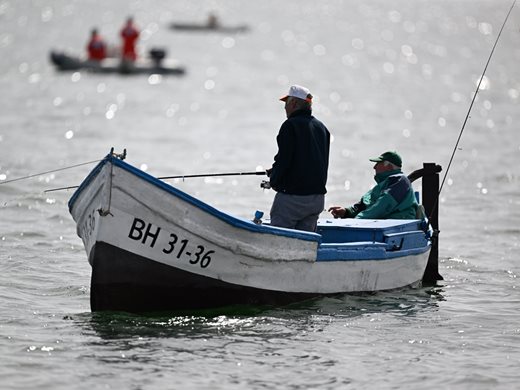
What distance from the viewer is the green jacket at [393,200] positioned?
13.8 meters

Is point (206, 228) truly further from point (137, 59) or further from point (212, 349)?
point (137, 59)

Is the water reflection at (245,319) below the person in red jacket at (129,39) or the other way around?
below

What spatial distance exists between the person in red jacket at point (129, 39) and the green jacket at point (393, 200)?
27900 millimetres

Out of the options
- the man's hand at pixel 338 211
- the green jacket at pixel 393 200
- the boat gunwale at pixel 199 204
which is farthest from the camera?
the man's hand at pixel 338 211

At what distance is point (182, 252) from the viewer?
38.0ft

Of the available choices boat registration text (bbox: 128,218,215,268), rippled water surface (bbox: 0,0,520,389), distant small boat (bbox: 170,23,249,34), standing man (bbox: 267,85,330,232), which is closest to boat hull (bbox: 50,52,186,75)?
rippled water surface (bbox: 0,0,520,389)

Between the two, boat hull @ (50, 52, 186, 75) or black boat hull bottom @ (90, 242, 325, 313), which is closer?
black boat hull bottom @ (90, 242, 325, 313)

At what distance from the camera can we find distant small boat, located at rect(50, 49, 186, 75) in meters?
43.4

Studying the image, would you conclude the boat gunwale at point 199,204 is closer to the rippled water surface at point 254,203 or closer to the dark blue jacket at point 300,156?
the dark blue jacket at point 300,156

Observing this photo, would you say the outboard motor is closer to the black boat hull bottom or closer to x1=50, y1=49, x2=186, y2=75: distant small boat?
x1=50, y1=49, x2=186, y2=75: distant small boat

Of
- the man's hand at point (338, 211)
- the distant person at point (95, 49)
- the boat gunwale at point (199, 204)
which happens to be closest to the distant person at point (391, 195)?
the man's hand at point (338, 211)

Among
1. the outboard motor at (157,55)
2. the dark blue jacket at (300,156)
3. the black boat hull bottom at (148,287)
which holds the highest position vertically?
the outboard motor at (157,55)

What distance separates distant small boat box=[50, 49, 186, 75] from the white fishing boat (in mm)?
31496

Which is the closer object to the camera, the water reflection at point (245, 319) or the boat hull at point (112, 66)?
the water reflection at point (245, 319)
